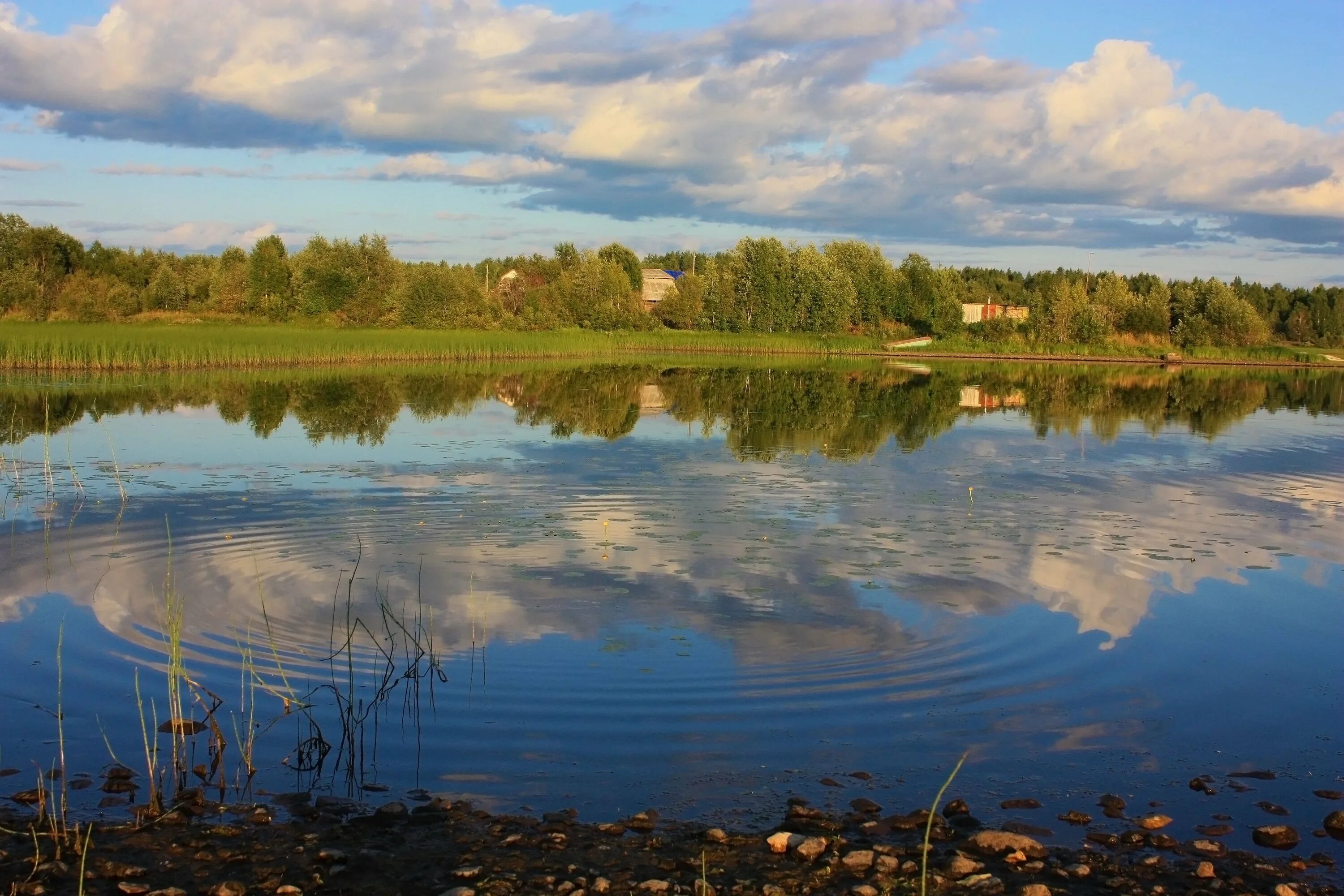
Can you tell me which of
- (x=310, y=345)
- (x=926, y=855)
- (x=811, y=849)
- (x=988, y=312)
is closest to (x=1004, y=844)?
(x=926, y=855)

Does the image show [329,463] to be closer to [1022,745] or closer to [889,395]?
[1022,745]

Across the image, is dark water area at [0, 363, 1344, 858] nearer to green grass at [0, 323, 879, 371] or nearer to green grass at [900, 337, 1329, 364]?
green grass at [0, 323, 879, 371]

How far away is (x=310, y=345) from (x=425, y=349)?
7.36m

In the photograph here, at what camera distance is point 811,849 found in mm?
5246

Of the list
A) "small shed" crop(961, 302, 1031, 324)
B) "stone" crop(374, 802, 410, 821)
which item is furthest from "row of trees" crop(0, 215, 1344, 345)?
"stone" crop(374, 802, 410, 821)

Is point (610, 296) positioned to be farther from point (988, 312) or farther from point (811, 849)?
point (811, 849)

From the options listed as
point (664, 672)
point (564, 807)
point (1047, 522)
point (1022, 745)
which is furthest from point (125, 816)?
point (1047, 522)

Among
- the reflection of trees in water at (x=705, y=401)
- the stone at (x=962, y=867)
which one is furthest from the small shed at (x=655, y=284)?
the stone at (x=962, y=867)

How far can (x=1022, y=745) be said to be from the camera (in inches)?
275

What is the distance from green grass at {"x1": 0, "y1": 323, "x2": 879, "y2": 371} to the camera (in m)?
38.3

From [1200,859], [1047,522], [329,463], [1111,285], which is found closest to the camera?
[1200,859]

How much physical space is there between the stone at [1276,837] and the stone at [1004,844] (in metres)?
1.18

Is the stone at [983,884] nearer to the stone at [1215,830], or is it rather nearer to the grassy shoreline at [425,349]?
the stone at [1215,830]

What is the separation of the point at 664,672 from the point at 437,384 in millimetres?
31569
